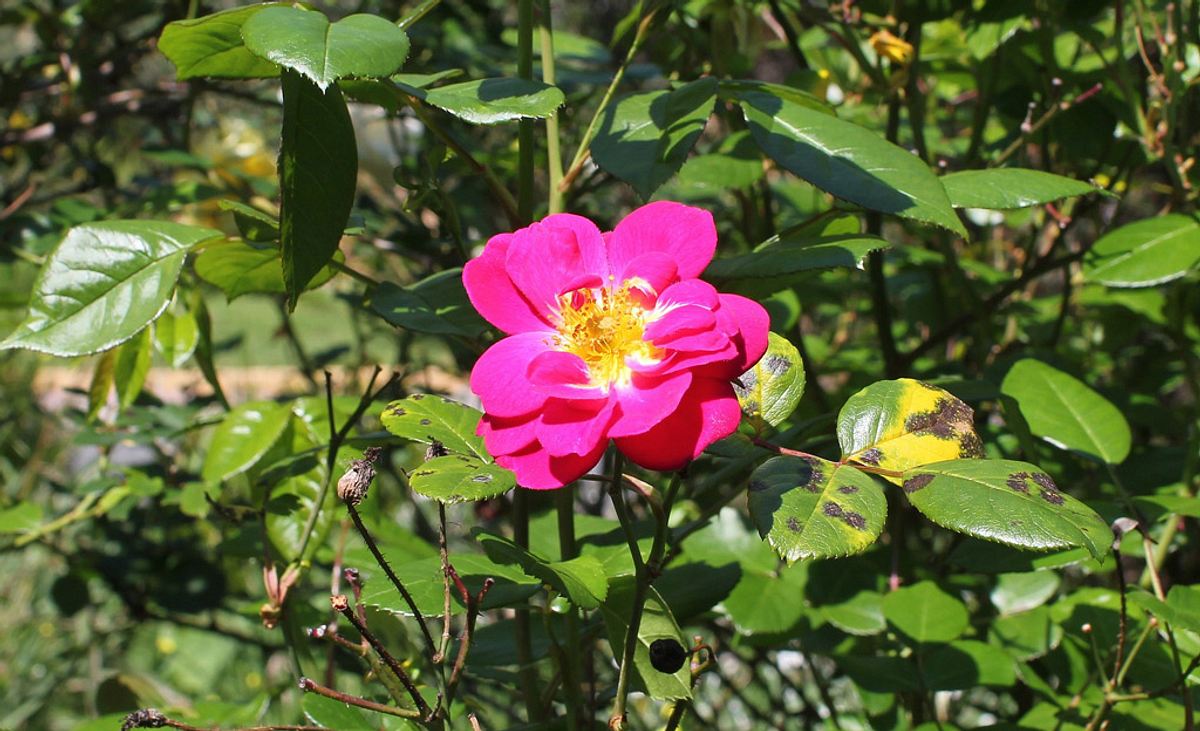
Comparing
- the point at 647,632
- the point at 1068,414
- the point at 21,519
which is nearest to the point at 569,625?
the point at 647,632

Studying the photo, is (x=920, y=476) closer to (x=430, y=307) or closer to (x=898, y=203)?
(x=898, y=203)

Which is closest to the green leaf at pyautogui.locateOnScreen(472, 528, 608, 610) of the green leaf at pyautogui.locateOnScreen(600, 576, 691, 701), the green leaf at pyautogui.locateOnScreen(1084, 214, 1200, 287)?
the green leaf at pyautogui.locateOnScreen(600, 576, 691, 701)

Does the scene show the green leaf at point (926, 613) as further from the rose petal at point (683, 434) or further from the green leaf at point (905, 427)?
the rose petal at point (683, 434)

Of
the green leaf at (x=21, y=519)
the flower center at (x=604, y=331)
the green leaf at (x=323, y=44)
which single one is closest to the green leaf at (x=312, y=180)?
the green leaf at (x=323, y=44)

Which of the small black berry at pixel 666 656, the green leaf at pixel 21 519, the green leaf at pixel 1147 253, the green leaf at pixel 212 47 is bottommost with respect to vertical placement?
the green leaf at pixel 21 519

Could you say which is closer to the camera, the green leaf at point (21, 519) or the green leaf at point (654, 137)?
the green leaf at point (654, 137)

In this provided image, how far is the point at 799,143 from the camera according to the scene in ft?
2.26

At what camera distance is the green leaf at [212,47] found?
0.59 m

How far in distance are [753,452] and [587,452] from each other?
15 centimetres

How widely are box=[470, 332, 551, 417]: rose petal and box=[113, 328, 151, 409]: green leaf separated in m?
0.55

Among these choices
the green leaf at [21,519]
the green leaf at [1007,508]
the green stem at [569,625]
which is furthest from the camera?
the green leaf at [21,519]

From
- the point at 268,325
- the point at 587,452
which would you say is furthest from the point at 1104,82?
the point at 268,325

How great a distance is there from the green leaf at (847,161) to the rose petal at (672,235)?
100 mm

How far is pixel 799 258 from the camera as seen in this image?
617 mm
